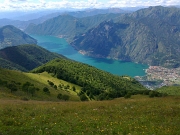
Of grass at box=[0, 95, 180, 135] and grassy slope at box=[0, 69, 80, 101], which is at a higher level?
grass at box=[0, 95, 180, 135]

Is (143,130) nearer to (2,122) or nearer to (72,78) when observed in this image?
(2,122)

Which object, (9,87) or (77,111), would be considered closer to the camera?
(77,111)

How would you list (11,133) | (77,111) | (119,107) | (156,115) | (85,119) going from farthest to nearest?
(119,107)
(77,111)
(156,115)
(85,119)
(11,133)

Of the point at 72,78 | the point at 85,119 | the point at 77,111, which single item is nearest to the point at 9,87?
the point at 77,111

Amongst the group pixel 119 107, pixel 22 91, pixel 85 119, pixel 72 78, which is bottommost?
pixel 72 78

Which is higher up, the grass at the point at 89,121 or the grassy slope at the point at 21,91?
the grass at the point at 89,121

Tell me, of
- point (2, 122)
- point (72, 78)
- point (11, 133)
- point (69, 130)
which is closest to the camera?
point (11, 133)

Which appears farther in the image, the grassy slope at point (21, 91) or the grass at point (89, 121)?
the grassy slope at point (21, 91)

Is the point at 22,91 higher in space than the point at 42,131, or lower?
lower

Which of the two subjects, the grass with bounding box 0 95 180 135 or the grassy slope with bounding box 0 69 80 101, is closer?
the grass with bounding box 0 95 180 135

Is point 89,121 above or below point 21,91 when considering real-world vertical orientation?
above

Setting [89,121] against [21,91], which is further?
[21,91]
